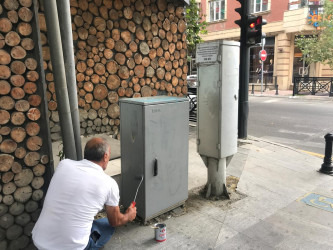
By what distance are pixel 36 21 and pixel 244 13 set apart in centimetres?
629

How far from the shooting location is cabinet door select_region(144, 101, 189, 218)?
11.3ft

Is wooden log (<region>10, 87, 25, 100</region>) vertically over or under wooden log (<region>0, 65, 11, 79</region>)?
under

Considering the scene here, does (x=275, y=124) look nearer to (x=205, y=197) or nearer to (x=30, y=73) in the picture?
(x=205, y=197)

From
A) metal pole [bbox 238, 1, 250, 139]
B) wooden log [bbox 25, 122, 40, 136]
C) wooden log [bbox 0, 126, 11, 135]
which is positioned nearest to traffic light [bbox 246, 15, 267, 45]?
metal pole [bbox 238, 1, 250, 139]

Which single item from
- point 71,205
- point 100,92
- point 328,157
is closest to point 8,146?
point 71,205

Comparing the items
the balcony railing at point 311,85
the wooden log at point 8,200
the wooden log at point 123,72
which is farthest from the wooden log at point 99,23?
the balcony railing at point 311,85

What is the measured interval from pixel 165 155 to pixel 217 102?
43.3 inches

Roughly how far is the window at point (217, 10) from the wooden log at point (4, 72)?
27.8 meters

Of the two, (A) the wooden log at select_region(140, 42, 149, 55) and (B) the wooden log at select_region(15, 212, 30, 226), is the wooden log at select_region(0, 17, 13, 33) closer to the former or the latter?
(B) the wooden log at select_region(15, 212, 30, 226)

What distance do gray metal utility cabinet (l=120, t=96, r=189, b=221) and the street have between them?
4.99 metres

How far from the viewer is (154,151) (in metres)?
3.49

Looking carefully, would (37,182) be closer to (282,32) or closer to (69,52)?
(69,52)

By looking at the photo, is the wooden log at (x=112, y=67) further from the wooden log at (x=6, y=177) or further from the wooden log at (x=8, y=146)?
the wooden log at (x=6, y=177)

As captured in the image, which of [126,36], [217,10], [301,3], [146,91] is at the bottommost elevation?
[146,91]
